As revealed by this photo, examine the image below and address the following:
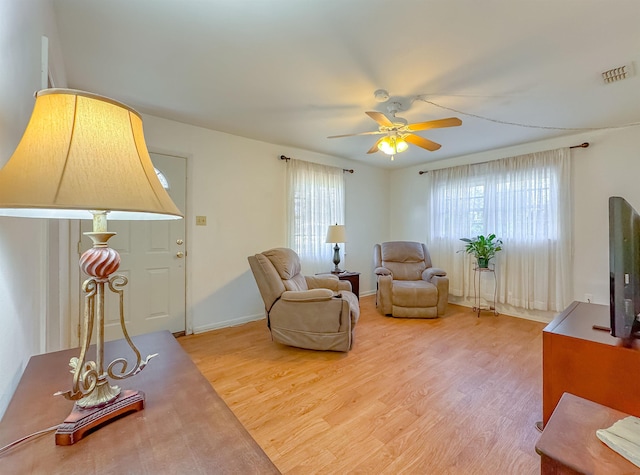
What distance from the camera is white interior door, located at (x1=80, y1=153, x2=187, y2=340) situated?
2.77 metres

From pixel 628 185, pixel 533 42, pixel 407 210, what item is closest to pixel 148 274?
pixel 533 42

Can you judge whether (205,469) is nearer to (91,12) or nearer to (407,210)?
(91,12)

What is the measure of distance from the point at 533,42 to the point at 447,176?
2826 millimetres

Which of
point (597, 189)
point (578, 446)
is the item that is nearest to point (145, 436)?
point (578, 446)

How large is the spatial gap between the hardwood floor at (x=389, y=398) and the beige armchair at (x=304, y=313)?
0.15m

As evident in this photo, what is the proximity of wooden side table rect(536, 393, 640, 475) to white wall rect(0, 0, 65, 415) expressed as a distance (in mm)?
1531

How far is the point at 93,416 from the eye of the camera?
63 cm

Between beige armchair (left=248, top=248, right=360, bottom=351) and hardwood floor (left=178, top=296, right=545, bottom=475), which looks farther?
beige armchair (left=248, top=248, right=360, bottom=351)

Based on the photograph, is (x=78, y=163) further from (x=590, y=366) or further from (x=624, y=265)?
(x=590, y=366)

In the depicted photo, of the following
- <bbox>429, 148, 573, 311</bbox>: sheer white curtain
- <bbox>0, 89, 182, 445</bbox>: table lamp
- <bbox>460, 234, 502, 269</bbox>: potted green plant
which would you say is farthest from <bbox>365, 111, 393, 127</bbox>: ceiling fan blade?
<bbox>429, 148, 573, 311</bbox>: sheer white curtain

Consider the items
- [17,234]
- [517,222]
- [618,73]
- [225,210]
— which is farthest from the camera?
[517,222]

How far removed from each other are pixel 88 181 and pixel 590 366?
2.20m

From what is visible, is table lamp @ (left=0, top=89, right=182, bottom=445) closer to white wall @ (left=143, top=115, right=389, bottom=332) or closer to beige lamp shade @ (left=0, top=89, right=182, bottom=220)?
beige lamp shade @ (left=0, top=89, right=182, bottom=220)

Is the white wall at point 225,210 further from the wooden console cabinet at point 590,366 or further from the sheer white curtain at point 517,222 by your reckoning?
the wooden console cabinet at point 590,366
